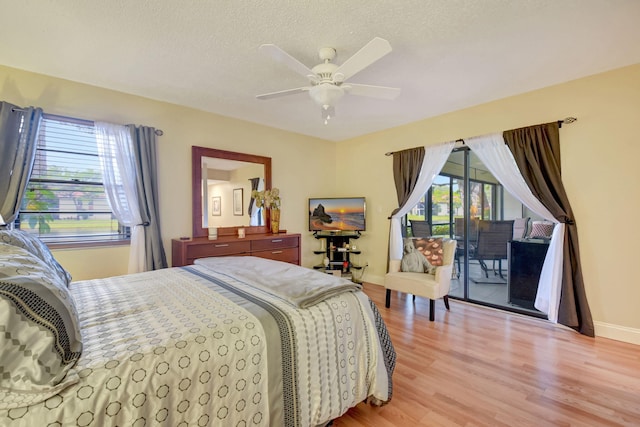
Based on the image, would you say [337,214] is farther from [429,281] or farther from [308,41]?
[308,41]

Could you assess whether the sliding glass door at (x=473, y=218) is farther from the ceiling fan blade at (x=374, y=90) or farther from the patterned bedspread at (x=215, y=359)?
the patterned bedspread at (x=215, y=359)

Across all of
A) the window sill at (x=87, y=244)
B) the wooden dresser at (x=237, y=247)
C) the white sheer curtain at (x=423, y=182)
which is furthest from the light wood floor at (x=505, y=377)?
the window sill at (x=87, y=244)

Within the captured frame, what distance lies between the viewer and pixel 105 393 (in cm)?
94

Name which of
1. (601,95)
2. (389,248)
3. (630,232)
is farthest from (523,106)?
(389,248)

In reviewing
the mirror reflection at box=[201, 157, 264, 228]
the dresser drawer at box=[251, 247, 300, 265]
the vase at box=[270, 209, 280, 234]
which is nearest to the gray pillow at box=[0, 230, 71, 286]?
the mirror reflection at box=[201, 157, 264, 228]

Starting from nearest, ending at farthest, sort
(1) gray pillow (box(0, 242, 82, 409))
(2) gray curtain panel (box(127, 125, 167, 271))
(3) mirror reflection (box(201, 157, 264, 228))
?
(1) gray pillow (box(0, 242, 82, 409)), (2) gray curtain panel (box(127, 125, 167, 271)), (3) mirror reflection (box(201, 157, 264, 228))

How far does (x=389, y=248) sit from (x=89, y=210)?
3848 millimetres

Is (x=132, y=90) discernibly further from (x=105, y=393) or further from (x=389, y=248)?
(x=389, y=248)

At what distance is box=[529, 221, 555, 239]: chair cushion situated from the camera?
3176 mm

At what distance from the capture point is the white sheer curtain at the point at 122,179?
9.68ft

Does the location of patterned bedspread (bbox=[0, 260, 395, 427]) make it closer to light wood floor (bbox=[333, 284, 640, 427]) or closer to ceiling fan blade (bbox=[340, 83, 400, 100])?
light wood floor (bbox=[333, 284, 640, 427])

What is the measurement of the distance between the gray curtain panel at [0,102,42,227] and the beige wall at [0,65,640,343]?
0.57 ft

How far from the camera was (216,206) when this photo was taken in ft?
12.6

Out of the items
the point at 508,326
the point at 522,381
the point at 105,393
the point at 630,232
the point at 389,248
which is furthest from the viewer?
the point at 389,248
